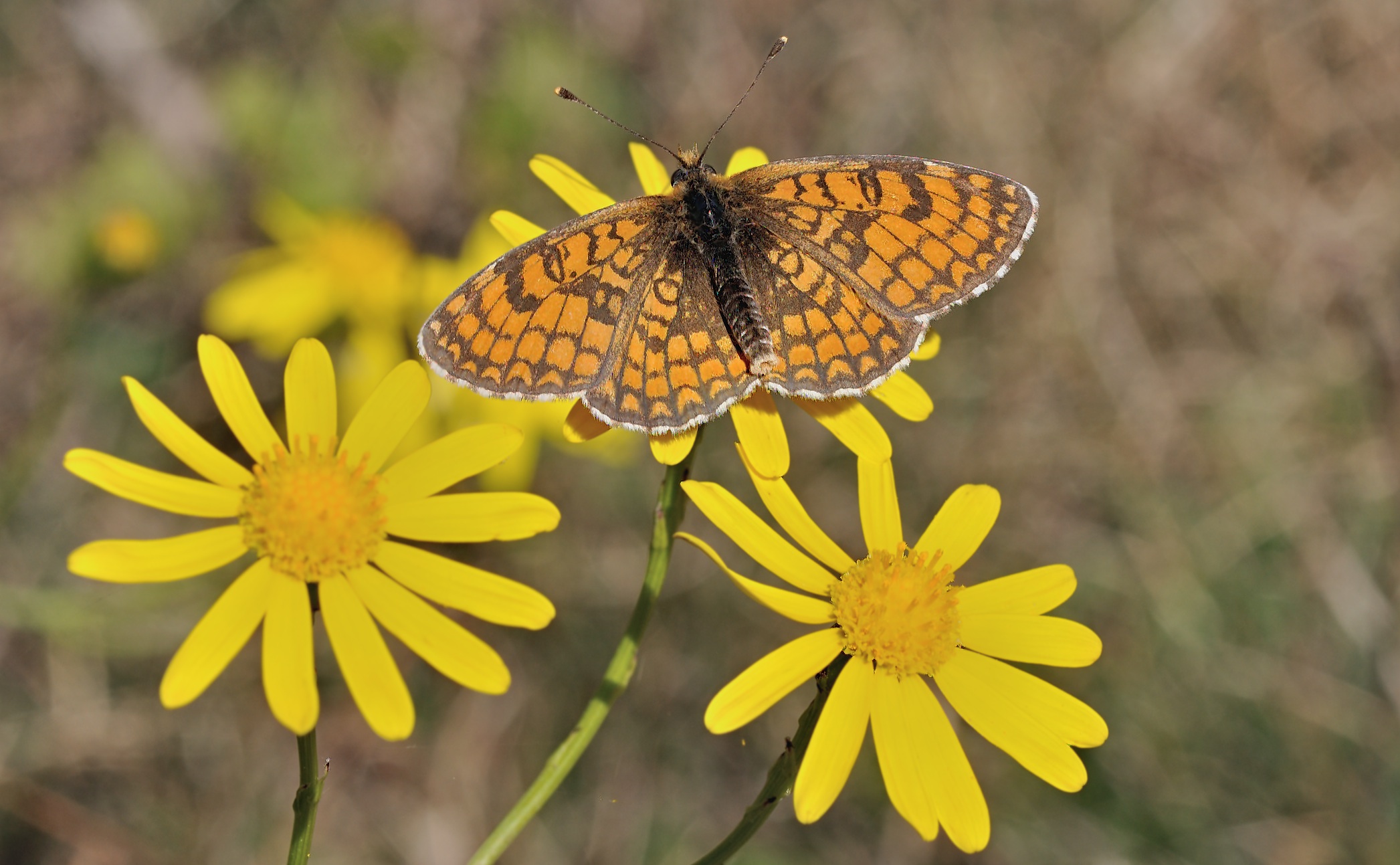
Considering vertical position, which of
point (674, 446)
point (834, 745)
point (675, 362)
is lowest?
point (834, 745)

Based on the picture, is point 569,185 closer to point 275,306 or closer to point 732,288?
point 732,288

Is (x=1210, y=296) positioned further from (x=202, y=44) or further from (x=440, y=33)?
(x=202, y=44)

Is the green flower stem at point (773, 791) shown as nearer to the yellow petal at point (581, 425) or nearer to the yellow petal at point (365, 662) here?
the yellow petal at point (365, 662)

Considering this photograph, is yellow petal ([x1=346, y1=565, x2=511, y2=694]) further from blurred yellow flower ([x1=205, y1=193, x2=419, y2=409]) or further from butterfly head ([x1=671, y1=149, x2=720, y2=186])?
blurred yellow flower ([x1=205, y1=193, x2=419, y2=409])

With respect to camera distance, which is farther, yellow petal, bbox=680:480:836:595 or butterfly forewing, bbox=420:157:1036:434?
butterfly forewing, bbox=420:157:1036:434

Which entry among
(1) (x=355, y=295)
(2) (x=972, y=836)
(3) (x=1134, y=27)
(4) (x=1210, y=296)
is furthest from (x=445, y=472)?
(3) (x=1134, y=27)

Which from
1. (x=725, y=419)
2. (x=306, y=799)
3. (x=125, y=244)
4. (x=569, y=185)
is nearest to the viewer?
(x=306, y=799)

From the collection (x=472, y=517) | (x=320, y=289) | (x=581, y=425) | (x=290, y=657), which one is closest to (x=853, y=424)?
(x=581, y=425)

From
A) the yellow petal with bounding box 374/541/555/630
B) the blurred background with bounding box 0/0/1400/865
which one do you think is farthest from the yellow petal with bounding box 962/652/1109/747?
the blurred background with bounding box 0/0/1400/865
